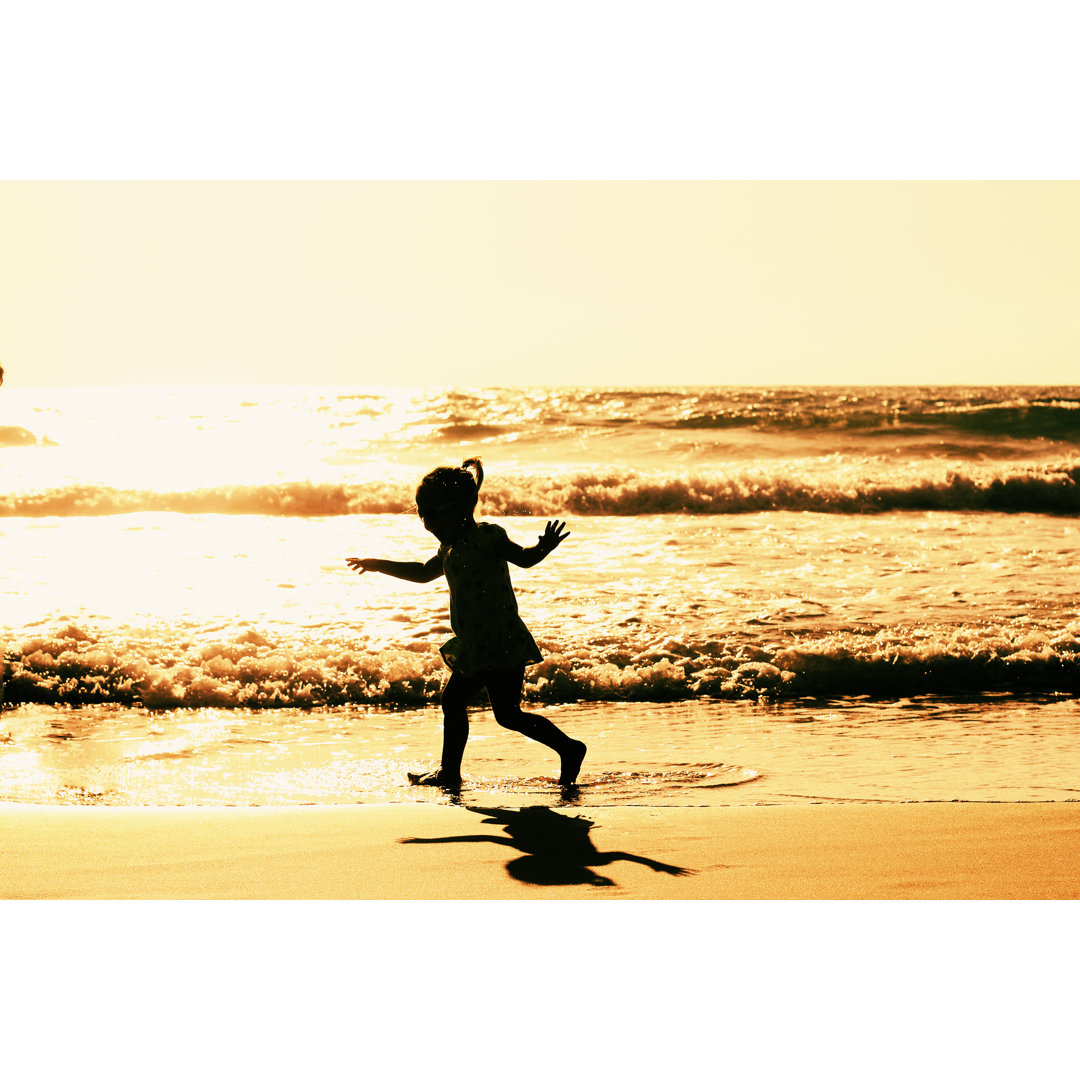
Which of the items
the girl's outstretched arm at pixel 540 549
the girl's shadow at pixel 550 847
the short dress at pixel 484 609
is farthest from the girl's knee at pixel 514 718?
the girl's outstretched arm at pixel 540 549

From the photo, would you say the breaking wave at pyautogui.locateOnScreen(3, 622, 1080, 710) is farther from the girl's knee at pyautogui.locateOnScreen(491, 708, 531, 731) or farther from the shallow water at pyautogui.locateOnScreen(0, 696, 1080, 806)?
the girl's knee at pyautogui.locateOnScreen(491, 708, 531, 731)

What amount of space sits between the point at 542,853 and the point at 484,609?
78 centimetres

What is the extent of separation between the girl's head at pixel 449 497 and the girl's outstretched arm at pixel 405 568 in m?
0.09

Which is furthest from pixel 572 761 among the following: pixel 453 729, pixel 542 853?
pixel 542 853

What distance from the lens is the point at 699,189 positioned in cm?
514

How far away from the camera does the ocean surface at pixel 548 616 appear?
145 inches

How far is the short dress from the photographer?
Result: 3246 millimetres

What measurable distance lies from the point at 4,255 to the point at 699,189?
3063 millimetres

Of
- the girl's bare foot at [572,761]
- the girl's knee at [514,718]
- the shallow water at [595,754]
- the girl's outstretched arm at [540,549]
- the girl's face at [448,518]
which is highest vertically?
the girl's face at [448,518]

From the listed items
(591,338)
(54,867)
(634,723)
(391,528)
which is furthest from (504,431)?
(54,867)

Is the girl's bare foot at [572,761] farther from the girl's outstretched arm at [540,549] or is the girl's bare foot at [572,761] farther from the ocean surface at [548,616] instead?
the girl's outstretched arm at [540,549]

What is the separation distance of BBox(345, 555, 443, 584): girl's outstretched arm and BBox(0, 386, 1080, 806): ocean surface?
0.64 meters

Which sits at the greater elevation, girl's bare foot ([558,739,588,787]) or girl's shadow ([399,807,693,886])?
girl's bare foot ([558,739,588,787])

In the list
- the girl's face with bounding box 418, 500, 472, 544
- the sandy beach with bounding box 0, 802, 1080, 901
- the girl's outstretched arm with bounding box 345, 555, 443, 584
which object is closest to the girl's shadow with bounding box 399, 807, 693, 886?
the sandy beach with bounding box 0, 802, 1080, 901
